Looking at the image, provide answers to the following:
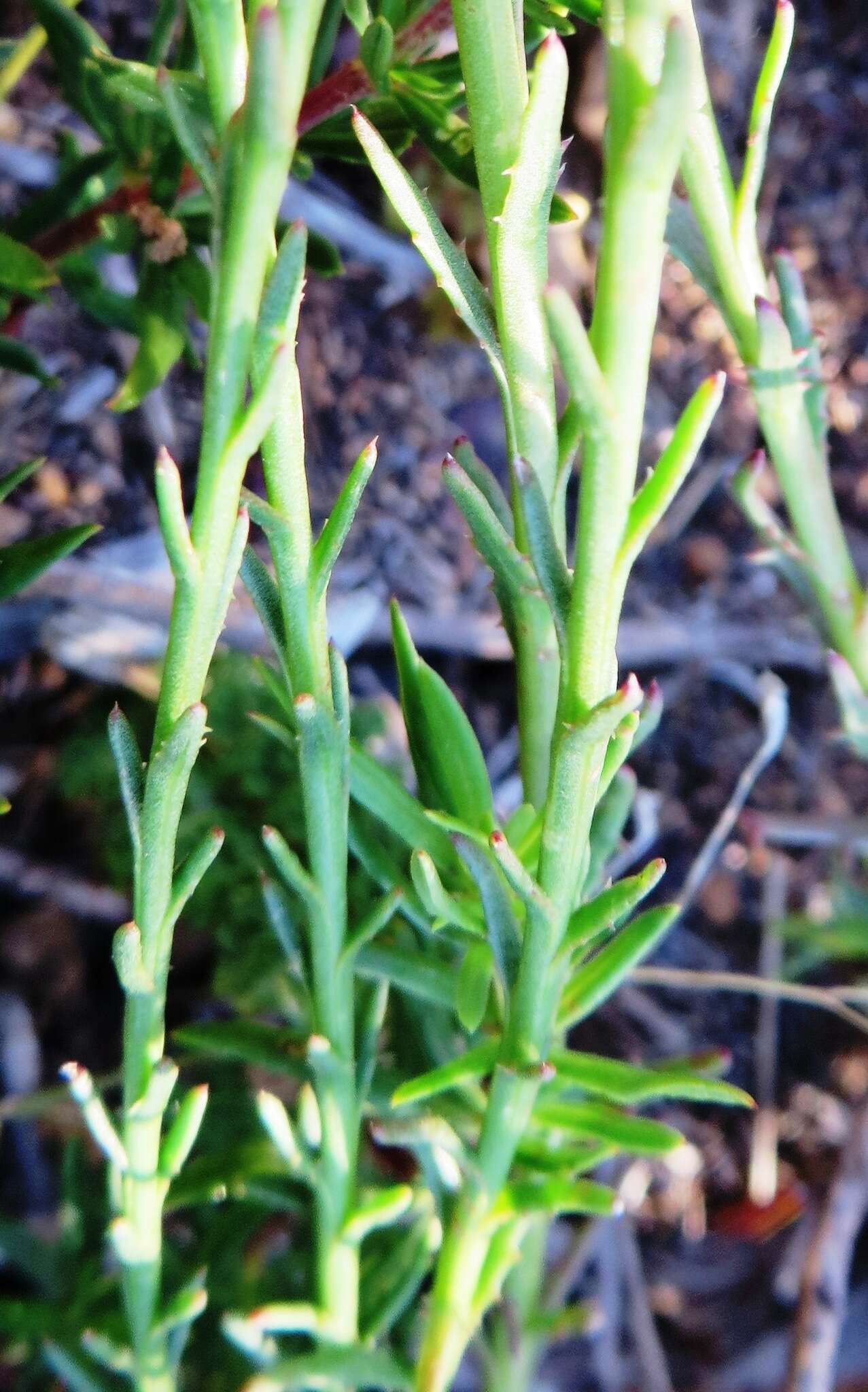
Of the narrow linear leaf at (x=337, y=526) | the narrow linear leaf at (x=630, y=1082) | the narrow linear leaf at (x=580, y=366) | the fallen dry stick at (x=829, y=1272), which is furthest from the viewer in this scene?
the fallen dry stick at (x=829, y=1272)

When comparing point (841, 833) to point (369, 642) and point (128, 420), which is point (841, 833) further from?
point (128, 420)

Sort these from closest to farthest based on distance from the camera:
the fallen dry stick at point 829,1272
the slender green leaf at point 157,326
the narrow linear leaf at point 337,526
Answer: the narrow linear leaf at point 337,526, the slender green leaf at point 157,326, the fallen dry stick at point 829,1272

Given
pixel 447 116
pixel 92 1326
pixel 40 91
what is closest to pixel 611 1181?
pixel 92 1326

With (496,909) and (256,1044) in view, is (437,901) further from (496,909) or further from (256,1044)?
(256,1044)

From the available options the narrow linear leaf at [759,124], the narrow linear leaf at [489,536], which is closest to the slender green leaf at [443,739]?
the narrow linear leaf at [489,536]

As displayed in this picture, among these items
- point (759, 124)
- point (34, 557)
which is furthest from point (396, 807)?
point (759, 124)

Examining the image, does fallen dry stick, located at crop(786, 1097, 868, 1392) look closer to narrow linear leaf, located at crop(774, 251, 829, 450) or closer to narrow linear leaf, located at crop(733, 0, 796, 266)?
narrow linear leaf, located at crop(774, 251, 829, 450)

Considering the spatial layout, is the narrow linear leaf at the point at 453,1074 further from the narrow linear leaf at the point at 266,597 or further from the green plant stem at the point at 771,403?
the green plant stem at the point at 771,403
